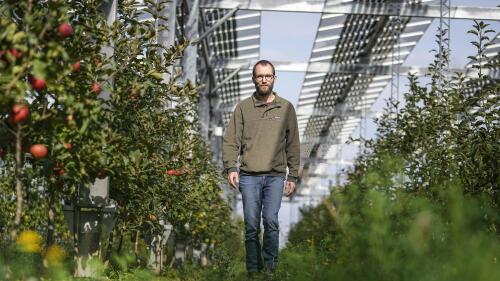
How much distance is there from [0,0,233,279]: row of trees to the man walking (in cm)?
45

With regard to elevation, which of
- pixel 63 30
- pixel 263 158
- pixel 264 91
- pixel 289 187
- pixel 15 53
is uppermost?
pixel 264 91

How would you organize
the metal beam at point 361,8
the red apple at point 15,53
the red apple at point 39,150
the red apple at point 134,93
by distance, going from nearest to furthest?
the red apple at point 15,53 < the red apple at point 39,150 < the red apple at point 134,93 < the metal beam at point 361,8

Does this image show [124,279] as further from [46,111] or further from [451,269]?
[451,269]

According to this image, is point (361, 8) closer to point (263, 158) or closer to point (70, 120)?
point (263, 158)

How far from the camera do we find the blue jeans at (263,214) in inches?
188

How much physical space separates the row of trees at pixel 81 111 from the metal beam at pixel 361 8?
29.1 ft

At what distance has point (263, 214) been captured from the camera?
4.84 metres

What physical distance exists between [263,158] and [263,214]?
38 centimetres

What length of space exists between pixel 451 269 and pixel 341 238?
1.44 ft

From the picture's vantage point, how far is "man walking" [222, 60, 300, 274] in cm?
479

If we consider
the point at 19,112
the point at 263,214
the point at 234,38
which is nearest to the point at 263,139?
the point at 263,214

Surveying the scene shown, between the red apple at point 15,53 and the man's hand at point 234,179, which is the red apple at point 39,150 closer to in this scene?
the red apple at point 15,53

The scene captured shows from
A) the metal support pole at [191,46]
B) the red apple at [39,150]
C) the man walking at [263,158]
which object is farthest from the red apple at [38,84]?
the metal support pole at [191,46]

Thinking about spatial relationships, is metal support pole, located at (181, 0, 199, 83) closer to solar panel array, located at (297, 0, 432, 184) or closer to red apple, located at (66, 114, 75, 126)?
solar panel array, located at (297, 0, 432, 184)
